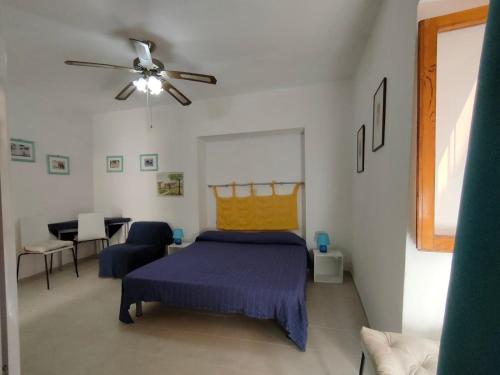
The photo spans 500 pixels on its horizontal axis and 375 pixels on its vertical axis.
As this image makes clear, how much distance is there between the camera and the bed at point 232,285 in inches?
66.6

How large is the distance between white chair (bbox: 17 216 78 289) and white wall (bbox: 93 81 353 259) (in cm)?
104

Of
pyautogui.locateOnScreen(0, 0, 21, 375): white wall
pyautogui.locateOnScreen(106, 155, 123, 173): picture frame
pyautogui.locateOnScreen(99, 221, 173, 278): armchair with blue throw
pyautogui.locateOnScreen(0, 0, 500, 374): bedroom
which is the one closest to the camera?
pyautogui.locateOnScreen(0, 0, 21, 375): white wall

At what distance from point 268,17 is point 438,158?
1630 mm

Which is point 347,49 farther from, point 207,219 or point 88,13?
point 207,219

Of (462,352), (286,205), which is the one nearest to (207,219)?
(286,205)

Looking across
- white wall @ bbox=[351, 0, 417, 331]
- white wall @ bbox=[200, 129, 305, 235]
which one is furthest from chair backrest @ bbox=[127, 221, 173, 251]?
white wall @ bbox=[351, 0, 417, 331]

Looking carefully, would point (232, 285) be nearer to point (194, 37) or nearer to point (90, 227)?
point (194, 37)

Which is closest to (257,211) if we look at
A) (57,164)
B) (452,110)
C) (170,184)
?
(170,184)

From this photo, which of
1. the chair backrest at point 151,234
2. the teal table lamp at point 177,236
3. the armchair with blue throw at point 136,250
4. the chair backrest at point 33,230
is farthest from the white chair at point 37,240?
the teal table lamp at point 177,236

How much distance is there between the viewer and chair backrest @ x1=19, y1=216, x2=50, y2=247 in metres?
2.90

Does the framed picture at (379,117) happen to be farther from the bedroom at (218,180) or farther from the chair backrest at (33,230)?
the chair backrest at (33,230)

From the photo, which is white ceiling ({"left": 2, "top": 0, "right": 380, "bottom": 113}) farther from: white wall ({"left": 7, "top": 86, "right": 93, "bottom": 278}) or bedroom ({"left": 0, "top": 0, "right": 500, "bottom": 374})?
white wall ({"left": 7, "top": 86, "right": 93, "bottom": 278})

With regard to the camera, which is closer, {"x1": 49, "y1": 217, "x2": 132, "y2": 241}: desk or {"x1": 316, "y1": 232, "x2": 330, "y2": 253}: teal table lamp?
{"x1": 316, "y1": 232, "x2": 330, "y2": 253}: teal table lamp

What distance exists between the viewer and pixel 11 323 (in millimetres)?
526
